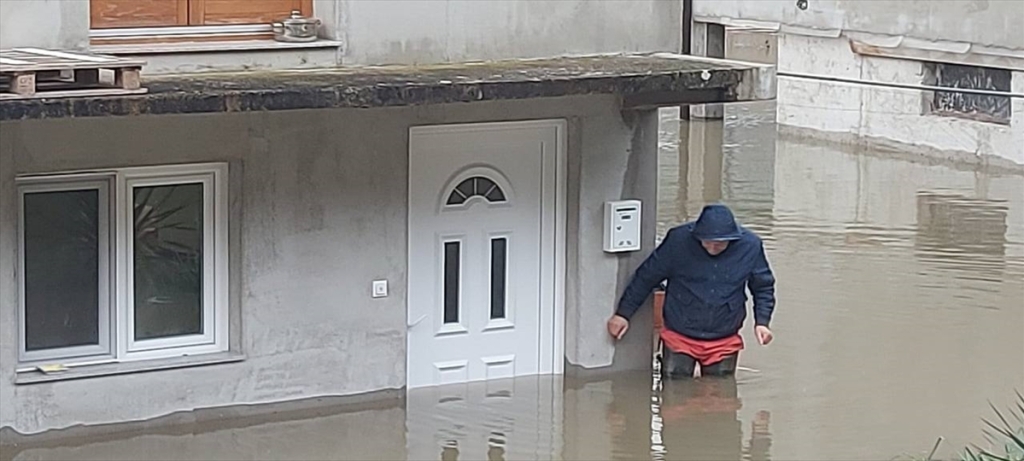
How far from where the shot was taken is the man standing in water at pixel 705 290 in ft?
41.6

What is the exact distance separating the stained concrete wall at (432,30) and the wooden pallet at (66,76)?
0.55 metres

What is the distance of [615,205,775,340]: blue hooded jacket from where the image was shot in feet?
41.8

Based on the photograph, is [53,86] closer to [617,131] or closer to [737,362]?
[617,131]

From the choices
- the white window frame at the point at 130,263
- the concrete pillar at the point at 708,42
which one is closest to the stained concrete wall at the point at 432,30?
the white window frame at the point at 130,263

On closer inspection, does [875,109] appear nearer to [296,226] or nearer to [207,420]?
[296,226]

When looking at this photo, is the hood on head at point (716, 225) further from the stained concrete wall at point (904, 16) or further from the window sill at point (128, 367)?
the stained concrete wall at point (904, 16)

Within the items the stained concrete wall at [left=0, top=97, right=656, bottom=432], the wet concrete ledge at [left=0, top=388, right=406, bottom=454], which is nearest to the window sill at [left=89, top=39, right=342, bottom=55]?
the stained concrete wall at [left=0, top=97, right=656, bottom=432]

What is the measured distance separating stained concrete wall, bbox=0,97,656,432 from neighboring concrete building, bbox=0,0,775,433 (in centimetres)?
1

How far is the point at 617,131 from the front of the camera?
12.9 m

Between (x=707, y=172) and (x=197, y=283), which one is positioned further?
(x=707, y=172)

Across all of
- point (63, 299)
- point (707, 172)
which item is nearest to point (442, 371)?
point (63, 299)

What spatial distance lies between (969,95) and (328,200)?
16.0 m

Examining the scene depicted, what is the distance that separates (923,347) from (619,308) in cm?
249

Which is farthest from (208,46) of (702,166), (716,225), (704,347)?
(702,166)
